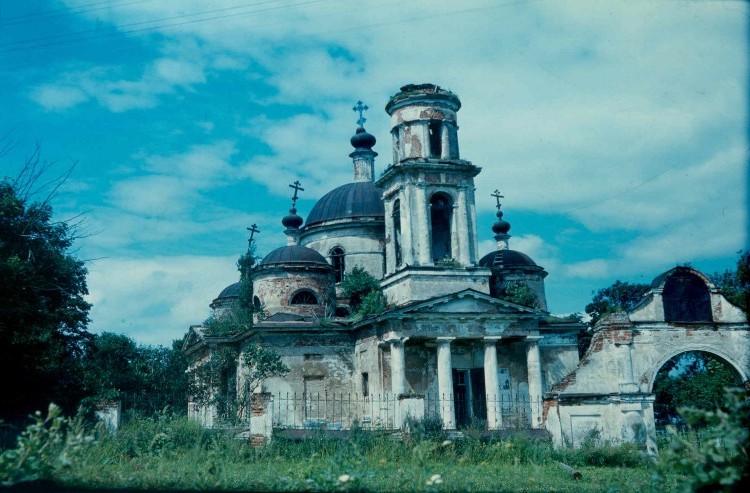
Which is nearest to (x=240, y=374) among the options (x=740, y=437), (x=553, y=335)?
(x=553, y=335)

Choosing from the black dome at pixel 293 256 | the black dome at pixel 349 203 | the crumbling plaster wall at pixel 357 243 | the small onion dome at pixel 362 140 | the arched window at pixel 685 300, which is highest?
the small onion dome at pixel 362 140

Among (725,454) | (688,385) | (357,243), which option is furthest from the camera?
(688,385)

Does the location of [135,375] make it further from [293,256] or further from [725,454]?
[725,454]

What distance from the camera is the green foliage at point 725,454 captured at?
5648 mm

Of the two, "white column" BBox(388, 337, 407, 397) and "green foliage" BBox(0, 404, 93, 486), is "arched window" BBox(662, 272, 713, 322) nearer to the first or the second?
"white column" BBox(388, 337, 407, 397)

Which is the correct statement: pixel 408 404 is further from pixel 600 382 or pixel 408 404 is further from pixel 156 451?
pixel 156 451

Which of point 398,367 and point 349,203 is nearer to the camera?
point 398,367

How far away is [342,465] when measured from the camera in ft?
27.9

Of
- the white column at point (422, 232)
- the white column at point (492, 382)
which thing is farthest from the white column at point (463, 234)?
the white column at point (492, 382)

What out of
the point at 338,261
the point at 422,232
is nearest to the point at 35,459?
the point at 422,232

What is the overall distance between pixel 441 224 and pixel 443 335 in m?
5.01

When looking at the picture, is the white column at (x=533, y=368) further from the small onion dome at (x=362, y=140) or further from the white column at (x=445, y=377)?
the small onion dome at (x=362, y=140)

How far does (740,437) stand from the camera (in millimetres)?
5676

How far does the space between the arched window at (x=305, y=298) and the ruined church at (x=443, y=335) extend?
0.19 ft
